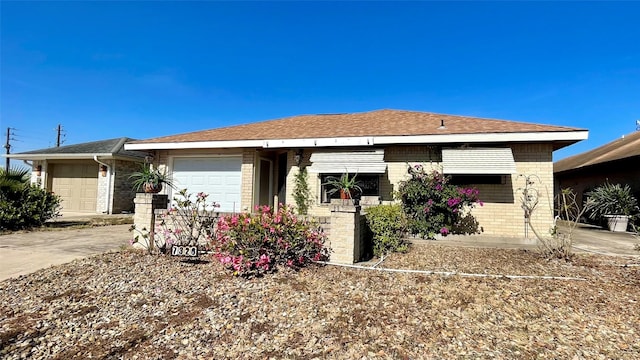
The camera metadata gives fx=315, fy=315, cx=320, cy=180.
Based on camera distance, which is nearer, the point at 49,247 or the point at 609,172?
the point at 49,247

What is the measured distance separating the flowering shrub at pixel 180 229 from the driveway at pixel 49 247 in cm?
129

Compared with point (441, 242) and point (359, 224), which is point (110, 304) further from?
point (441, 242)

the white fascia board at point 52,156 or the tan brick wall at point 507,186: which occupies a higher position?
the white fascia board at point 52,156

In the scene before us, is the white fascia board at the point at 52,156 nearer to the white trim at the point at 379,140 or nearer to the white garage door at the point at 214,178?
the white trim at the point at 379,140

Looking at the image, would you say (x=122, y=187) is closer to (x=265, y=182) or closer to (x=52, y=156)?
(x=52, y=156)

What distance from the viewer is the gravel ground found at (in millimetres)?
3270

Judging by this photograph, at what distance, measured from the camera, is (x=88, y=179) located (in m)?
18.3

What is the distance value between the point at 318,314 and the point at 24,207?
12.5 metres

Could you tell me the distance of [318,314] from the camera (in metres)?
4.01

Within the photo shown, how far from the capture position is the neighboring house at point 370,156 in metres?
9.27

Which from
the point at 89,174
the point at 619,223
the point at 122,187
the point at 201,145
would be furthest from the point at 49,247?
the point at 619,223

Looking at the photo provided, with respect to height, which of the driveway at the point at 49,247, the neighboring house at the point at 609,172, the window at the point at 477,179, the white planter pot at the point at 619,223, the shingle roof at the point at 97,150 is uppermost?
the shingle roof at the point at 97,150

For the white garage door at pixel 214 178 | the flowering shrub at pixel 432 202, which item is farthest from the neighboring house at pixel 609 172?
the white garage door at pixel 214 178

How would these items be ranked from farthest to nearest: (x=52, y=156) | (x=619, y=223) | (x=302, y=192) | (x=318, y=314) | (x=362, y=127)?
(x=52, y=156) < (x=619, y=223) < (x=362, y=127) < (x=302, y=192) < (x=318, y=314)
